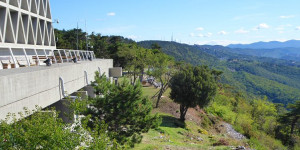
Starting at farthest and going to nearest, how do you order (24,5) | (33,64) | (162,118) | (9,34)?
(162,118) → (24,5) → (9,34) → (33,64)

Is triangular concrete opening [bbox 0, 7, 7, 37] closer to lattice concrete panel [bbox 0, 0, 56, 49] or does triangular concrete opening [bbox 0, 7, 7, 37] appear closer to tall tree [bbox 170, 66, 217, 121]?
lattice concrete panel [bbox 0, 0, 56, 49]

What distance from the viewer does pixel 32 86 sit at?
11102 millimetres

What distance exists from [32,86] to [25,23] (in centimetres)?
1644

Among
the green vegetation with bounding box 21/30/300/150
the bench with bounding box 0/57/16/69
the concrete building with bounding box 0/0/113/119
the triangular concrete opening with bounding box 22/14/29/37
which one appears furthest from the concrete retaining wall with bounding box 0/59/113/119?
the triangular concrete opening with bounding box 22/14/29/37

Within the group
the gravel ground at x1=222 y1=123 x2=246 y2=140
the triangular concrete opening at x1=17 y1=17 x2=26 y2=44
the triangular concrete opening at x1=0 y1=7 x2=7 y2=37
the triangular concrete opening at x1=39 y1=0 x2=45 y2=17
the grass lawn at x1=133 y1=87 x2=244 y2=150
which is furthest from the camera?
the gravel ground at x1=222 y1=123 x2=246 y2=140

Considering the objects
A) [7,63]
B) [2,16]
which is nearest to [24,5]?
[2,16]

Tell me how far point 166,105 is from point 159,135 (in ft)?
43.5

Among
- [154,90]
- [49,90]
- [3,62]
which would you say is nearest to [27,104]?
[49,90]

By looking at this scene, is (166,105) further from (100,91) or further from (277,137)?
(100,91)

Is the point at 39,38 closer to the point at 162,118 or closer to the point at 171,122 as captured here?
the point at 162,118

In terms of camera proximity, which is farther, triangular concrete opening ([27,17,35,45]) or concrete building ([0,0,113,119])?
triangular concrete opening ([27,17,35,45])

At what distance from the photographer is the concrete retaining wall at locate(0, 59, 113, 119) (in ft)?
30.1

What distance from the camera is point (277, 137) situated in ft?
138

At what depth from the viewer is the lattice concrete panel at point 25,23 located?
20641mm
